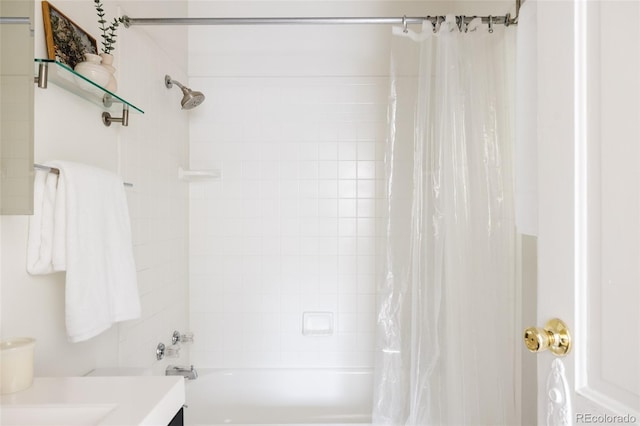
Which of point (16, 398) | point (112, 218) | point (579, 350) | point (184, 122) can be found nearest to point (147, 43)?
point (184, 122)

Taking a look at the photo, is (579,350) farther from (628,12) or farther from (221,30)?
(221,30)

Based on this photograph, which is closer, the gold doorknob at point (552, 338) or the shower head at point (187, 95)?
the gold doorknob at point (552, 338)

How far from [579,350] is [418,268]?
81 centimetres

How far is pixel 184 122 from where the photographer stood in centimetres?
237

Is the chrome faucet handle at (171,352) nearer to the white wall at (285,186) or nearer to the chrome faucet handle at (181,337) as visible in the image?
the chrome faucet handle at (181,337)

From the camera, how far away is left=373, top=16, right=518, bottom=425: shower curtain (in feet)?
4.71

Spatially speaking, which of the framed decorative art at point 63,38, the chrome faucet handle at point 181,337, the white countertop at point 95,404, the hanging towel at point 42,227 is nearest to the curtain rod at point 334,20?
the framed decorative art at point 63,38

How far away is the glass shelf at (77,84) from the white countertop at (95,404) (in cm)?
79

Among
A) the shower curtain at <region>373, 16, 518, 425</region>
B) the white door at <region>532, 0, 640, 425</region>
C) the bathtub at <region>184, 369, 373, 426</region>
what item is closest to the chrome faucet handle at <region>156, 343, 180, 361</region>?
the bathtub at <region>184, 369, 373, 426</region>

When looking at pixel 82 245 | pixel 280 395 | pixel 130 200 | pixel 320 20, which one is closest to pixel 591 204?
pixel 82 245

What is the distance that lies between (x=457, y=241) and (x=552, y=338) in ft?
2.34

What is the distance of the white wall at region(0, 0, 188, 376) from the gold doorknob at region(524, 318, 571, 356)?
1.21 m

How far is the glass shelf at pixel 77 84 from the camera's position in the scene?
106 centimetres

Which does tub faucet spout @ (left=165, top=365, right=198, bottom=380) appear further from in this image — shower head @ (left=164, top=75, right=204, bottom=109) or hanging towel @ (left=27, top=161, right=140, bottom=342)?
shower head @ (left=164, top=75, right=204, bottom=109)
